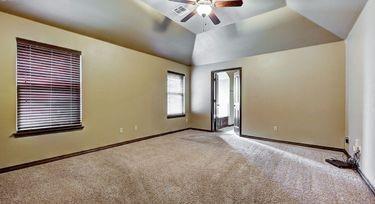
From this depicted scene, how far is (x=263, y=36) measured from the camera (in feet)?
13.8

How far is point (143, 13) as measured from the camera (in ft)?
11.7

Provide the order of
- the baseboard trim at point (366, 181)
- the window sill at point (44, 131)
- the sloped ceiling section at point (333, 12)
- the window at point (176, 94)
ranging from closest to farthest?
the baseboard trim at point (366, 181) < the sloped ceiling section at point (333, 12) < the window sill at point (44, 131) < the window at point (176, 94)

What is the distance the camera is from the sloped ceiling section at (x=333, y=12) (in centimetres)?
258

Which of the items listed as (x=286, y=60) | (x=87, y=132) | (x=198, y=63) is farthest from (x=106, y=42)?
(x=286, y=60)

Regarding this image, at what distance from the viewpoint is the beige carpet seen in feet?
6.53

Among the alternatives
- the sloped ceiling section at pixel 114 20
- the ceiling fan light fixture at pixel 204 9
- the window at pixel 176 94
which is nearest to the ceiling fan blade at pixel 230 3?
the ceiling fan light fixture at pixel 204 9

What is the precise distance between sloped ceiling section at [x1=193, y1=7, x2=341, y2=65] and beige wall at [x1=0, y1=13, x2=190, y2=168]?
4.98 feet

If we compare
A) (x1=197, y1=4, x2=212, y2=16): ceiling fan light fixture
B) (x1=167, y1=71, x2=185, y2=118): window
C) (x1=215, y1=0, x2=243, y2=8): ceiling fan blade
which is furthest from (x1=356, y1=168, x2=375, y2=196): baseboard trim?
(x1=167, y1=71, x2=185, y2=118): window

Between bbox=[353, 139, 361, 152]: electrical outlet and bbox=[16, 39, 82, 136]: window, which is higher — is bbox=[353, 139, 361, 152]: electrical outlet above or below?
below

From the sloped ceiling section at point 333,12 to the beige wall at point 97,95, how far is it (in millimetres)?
3612

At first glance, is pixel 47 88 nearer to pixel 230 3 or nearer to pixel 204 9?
pixel 204 9

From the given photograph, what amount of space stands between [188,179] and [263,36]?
358cm

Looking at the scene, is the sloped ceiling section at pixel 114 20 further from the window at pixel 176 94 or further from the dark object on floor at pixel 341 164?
the dark object on floor at pixel 341 164

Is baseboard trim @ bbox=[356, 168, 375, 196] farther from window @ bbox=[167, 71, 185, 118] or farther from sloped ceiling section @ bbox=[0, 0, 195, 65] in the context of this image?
window @ bbox=[167, 71, 185, 118]
